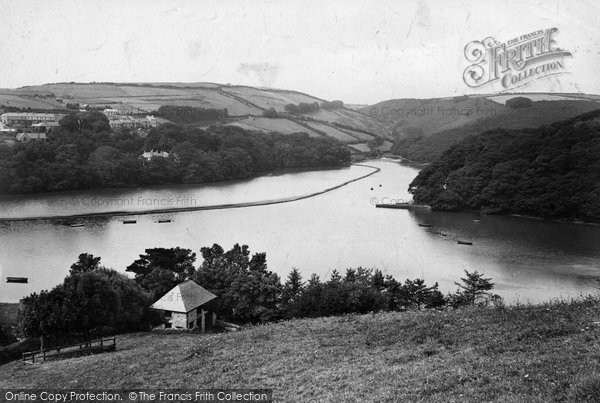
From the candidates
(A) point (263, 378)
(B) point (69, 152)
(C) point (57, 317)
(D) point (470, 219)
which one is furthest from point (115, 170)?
(A) point (263, 378)

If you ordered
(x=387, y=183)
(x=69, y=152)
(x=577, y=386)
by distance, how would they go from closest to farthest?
(x=577, y=386) → (x=69, y=152) → (x=387, y=183)

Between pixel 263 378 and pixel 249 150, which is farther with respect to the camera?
pixel 249 150

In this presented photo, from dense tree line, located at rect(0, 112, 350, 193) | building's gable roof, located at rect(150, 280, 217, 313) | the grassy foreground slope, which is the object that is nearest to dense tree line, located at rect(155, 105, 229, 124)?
dense tree line, located at rect(0, 112, 350, 193)

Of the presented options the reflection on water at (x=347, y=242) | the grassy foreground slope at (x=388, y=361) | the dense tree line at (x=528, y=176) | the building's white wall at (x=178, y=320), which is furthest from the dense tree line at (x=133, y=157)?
the grassy foreground slope at (x=388, y=361)

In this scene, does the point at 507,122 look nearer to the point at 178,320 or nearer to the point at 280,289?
the point at 280,289

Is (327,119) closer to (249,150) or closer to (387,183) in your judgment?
(249,150)

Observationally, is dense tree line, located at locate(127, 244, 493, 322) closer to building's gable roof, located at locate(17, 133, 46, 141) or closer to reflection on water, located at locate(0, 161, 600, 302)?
reflection on water, located at locate(0, 161, 600, 302)
